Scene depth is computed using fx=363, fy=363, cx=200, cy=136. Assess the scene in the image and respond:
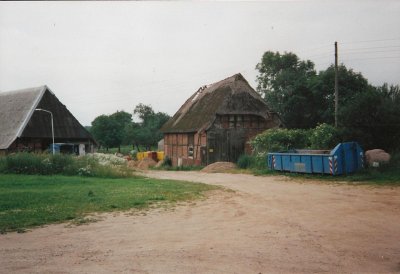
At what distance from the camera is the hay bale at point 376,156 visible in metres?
18.6

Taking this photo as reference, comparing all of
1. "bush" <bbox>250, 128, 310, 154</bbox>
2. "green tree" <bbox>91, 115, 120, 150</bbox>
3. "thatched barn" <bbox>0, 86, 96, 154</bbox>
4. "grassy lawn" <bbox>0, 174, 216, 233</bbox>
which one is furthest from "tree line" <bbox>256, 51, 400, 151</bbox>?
"green tree" <bbox>91, 115, 120, 150</bbox>

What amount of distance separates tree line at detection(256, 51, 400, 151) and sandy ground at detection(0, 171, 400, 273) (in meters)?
10.5

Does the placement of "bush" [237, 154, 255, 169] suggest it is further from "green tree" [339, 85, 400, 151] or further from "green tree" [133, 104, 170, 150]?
"green tree" [133, 104, 170, 150]

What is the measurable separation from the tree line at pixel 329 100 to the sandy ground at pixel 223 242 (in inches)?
415

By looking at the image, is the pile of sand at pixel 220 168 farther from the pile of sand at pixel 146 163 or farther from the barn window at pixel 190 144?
the pile of sand at pixel 146 163

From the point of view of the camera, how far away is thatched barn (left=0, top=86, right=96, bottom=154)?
1284 inches

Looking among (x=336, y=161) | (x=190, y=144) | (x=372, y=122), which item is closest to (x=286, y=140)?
(x=372, y=122)

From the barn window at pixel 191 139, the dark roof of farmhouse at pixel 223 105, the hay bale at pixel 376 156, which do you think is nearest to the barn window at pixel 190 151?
the barn window at pixel 191 139

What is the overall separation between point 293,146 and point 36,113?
24.3 metres

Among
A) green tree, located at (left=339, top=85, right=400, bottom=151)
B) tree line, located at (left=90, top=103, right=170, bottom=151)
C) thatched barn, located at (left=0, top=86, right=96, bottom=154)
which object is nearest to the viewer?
green tree, located at (left=339, top=85, right=400, bottom=151)

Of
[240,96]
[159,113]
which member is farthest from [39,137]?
[159,113]

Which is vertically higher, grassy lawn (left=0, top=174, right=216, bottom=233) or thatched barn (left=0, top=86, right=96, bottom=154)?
thatched barn (left=0, top=86, right=96, bottom=154)

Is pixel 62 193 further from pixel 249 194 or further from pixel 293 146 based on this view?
pixel 293 146

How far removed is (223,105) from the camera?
31641 millimetres
